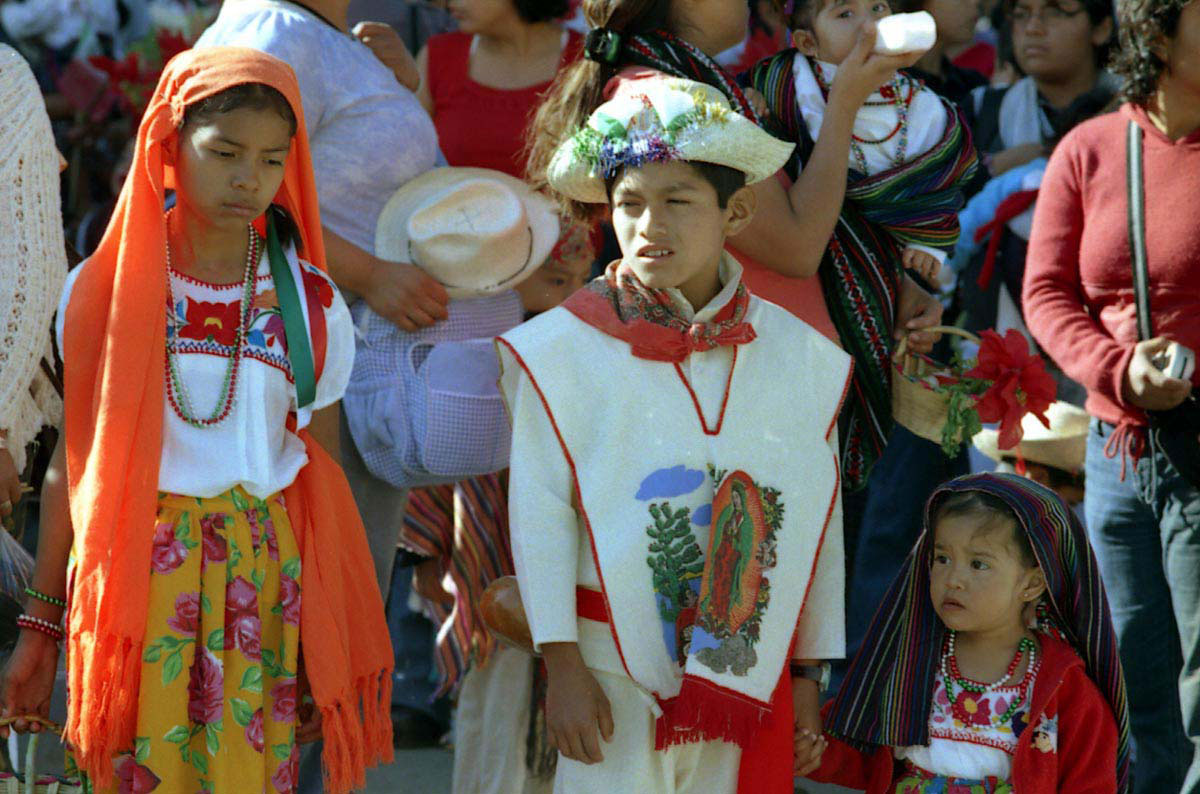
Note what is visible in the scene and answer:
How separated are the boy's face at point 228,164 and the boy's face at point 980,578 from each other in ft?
5.03

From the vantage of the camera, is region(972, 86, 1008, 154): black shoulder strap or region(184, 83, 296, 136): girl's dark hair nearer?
region(184, 83, 296, 136): girl's dark hair

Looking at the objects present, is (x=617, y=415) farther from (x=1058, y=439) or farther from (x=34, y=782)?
(x=1058, y=439)

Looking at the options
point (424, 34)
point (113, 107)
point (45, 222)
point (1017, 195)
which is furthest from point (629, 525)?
point (113, 107)

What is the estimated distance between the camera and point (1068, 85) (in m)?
5.66

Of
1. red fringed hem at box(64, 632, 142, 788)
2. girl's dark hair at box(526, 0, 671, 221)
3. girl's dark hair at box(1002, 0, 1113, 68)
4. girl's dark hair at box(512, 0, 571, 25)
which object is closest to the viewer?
red fringed hem at box(64, 632, 142, 788)

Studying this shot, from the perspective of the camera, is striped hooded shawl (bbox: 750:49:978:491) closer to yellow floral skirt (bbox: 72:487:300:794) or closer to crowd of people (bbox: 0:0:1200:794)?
crowd of people (bbox: 0:0:1200:794)

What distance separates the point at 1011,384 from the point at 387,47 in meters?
1.80

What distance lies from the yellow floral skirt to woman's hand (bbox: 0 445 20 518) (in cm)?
36

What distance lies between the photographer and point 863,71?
3.42m

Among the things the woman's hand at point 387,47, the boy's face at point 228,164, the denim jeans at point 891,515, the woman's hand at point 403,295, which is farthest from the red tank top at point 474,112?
the denim jeans at point 891,515

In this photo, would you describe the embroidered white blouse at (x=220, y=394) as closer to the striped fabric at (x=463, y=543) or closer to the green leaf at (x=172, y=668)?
the green leaf at (x=172, y=668)

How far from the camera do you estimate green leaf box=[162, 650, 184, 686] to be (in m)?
2.88

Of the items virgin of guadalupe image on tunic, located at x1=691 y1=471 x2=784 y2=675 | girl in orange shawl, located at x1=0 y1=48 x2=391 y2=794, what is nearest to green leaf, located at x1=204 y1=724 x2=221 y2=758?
girl in orange shawl, located at x1=0 y1=48 x2=391 y2=794

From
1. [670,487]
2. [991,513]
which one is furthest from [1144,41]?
[670,487]
